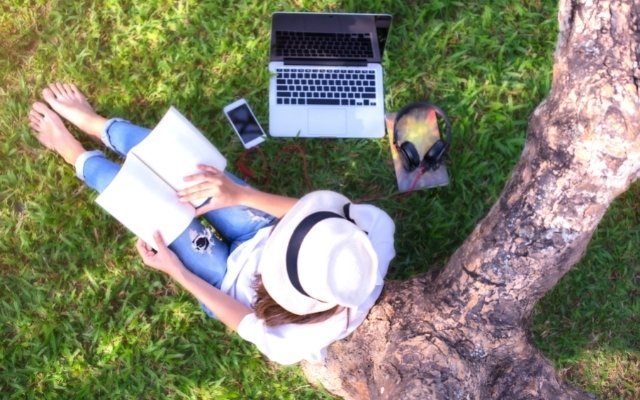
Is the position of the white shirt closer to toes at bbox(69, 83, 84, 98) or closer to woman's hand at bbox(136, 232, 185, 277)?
woman's hand at bbox(136, 232, 185, 277)

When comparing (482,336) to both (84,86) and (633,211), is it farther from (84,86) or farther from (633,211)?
(84,86)

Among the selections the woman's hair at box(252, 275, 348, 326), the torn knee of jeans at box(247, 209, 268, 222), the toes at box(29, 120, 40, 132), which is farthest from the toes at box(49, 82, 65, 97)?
the woman's hair at box(252, 275, 348, 326)

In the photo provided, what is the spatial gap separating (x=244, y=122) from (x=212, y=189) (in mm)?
718

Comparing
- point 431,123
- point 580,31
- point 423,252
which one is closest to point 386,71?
point 431,123

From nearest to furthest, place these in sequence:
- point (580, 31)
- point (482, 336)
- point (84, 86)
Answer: point (580, 31), point (482, 336), point (84, 86)

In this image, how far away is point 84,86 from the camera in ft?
11.8

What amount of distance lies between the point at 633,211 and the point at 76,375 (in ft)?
11.6

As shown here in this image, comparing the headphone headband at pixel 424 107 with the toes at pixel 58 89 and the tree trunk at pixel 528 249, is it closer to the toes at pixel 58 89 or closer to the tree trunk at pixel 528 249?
the tree trunk at pixel 528 249

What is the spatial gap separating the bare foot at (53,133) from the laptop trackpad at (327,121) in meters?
1.38

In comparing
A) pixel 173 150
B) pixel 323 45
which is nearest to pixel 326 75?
pixel 323 45

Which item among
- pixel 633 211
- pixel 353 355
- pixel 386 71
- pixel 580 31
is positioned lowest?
pixel 633 211

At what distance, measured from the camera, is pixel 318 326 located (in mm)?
2473

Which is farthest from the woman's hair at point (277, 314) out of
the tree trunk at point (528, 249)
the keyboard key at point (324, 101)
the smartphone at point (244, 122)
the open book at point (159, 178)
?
the keyboard key at point (324, 101)

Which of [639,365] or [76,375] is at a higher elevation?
[76,375]
